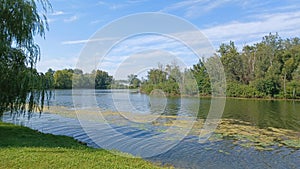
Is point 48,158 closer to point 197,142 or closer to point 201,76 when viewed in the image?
point 197,142

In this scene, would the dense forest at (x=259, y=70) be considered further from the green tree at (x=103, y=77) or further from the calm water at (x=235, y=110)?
the green tree at (x=103, y=77)

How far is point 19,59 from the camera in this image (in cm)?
901

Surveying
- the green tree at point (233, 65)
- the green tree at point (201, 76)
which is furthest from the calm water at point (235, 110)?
the green tree at point (233, 65)

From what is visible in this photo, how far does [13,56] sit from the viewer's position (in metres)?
8.88

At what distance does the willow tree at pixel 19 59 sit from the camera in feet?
28.5

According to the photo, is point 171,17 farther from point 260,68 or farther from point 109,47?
point 260,68

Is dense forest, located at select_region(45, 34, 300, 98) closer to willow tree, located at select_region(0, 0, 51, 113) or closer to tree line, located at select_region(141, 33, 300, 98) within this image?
tree line, located at select_region(141, 33, 300, 98)

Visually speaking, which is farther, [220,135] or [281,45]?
[281,45]

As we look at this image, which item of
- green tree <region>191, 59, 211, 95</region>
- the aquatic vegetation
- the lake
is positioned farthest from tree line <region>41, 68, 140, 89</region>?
green tree <region>191, 59, 211, 95</region>

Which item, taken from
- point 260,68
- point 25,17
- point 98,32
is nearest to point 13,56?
point 25,17

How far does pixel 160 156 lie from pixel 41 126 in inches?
338

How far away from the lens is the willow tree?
8.68 meters

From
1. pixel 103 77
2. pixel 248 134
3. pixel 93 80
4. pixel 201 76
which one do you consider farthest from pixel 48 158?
pixel 201 76

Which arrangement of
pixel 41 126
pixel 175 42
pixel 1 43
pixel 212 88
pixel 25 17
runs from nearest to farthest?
pixel 1 43 < pixel 25 17 < pixel 175 42 < pixel 41 126 < pixel 212 88
